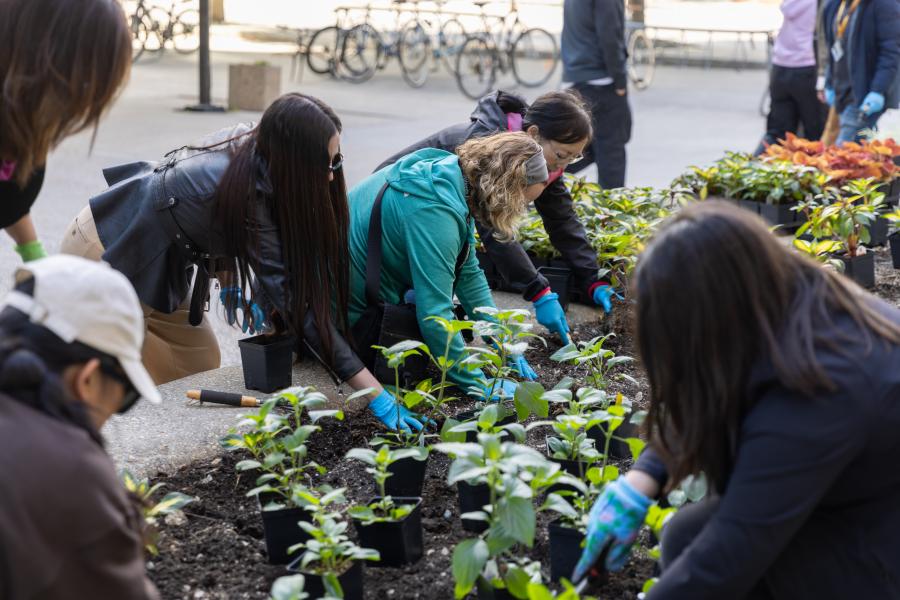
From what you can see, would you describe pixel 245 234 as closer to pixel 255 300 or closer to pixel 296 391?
pixel 255 300

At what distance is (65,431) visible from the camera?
1.63 m

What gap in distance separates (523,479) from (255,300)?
55.9 inches

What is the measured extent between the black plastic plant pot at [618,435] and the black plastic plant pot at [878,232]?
3410 mm

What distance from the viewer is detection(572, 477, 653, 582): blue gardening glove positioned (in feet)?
7.05

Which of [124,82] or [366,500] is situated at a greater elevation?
[124,82]

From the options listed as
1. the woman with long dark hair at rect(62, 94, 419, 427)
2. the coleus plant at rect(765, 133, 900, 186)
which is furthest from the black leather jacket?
the coleus plant at rect(765, 133, 900, 186)

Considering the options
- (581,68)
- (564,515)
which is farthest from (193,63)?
(564,515)

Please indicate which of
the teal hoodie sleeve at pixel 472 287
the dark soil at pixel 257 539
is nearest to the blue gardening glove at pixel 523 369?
the teal hoodie sleeve at pixel 472 287

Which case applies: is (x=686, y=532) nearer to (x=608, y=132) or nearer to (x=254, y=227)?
(x=254, y=227)

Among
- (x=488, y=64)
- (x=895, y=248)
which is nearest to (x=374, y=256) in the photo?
(x=895, y=248)

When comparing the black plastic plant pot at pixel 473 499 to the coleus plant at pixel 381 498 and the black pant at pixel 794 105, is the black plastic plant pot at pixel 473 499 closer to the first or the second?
the coleus plant at pixel 381 498

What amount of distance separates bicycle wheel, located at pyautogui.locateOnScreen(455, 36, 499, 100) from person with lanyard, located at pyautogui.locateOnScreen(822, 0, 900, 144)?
6723 millimetres

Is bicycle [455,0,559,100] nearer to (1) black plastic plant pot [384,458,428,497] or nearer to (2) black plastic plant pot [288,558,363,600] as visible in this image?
(1) black plastic plant pot [384,458,428,497]

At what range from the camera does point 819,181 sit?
5688 millimetres
